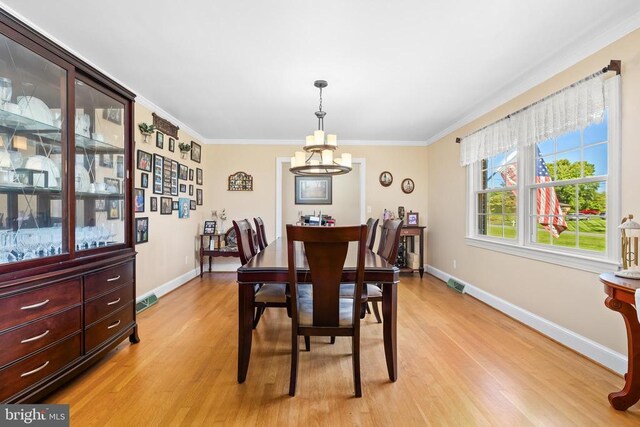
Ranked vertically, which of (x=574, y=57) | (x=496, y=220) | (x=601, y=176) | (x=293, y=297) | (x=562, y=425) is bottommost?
(x=562, y=425)

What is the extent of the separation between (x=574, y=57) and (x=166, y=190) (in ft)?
15.1

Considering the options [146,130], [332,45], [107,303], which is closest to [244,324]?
[107,303]

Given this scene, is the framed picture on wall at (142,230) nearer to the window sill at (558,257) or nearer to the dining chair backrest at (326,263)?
the dining chair backrest at (326,263)

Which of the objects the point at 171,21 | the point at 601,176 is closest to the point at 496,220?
the point at 601,176

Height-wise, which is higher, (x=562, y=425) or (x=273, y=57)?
(x=273, y=57)

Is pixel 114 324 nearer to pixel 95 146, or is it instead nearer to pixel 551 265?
pixel 95 146

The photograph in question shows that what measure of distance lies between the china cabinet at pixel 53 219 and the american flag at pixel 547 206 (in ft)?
12.3

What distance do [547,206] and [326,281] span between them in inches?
97.9

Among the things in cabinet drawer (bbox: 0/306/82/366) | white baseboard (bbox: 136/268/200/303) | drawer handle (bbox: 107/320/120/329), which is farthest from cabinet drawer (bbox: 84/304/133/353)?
white baseboard (bbox: 136/268/200/303)

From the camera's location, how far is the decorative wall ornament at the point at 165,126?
398 cm

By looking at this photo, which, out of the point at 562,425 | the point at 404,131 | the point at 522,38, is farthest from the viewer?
the point at 404,131

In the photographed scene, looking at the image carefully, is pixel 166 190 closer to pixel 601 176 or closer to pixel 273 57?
pixel 273 57

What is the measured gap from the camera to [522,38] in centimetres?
233

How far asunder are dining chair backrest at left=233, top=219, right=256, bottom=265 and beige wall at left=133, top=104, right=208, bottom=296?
1609mm
